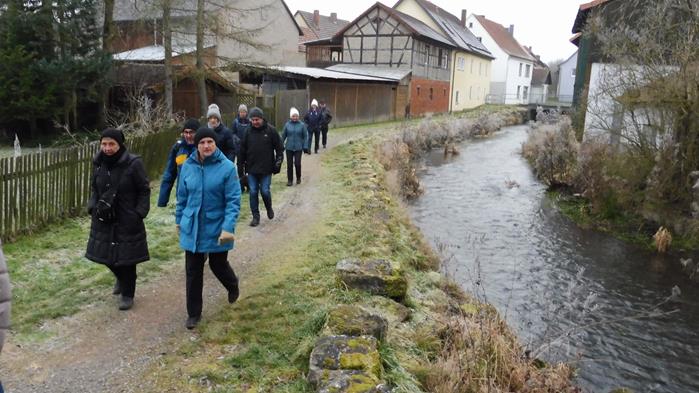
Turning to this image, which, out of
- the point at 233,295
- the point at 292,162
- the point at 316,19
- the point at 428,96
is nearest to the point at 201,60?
the point at 292,162

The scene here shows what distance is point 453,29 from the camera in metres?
46.4

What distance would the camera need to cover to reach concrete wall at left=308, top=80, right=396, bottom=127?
25.9m

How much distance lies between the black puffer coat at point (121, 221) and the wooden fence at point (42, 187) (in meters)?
2.77

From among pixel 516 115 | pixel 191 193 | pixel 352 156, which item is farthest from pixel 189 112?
pixel 516 115

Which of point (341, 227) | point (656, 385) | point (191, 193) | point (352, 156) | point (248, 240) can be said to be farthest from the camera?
point (352, 156)

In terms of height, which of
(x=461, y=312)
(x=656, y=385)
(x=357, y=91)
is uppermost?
(x=357, y=91)

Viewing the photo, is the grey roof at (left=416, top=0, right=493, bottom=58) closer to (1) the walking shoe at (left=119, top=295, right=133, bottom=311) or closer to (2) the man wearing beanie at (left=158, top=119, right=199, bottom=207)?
(2) the man wearing beanie at (left=158, top=119, right=199, bottom=207)

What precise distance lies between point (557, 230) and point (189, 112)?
47.8ft

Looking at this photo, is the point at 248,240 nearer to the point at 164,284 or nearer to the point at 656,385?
the point at 164,284

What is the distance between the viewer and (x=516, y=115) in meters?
43.2

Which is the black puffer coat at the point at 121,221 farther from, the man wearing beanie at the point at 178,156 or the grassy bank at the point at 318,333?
the grassy bank at the point at 318,333

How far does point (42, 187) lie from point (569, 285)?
8088mm

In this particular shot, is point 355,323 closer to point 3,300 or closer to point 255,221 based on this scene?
point 3,300

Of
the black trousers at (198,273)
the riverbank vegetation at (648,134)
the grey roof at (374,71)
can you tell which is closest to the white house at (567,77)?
the grey roof at (374,71)
